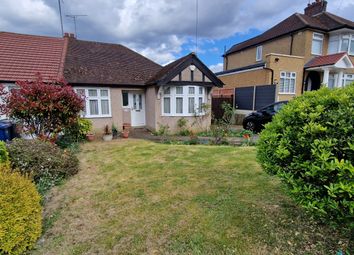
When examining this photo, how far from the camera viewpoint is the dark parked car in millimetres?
11886

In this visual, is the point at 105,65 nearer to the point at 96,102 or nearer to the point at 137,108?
the point at 96,102

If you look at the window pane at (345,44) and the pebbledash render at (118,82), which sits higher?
the window pane at (345,44)

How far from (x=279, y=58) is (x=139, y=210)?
16.0 m

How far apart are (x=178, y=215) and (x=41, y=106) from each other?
6088 millimetres

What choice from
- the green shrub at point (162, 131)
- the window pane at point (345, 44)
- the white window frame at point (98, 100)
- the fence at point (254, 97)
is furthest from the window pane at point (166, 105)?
the window pane at point (345, 44)

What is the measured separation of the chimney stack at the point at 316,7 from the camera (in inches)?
803

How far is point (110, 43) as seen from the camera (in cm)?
1548

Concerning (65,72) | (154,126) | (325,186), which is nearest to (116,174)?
(325,186)

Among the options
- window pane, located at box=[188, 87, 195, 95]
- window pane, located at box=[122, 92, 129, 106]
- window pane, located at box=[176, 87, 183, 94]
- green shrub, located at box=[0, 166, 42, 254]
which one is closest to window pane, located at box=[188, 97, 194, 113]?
window pane, located at box=[188, 87, 195, 95]

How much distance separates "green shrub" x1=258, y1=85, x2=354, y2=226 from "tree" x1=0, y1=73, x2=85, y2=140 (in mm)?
6994

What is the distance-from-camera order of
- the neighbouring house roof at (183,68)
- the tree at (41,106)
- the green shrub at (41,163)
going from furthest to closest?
the neighbouring house roof at (183,68) → the tree at (41,106) → the green shrub at (41,163)

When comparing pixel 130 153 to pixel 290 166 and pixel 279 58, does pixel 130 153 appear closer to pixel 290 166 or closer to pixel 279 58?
pixel 290 166

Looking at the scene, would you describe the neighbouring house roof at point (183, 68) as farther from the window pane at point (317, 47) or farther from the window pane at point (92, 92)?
the window pane at point (317, 47)

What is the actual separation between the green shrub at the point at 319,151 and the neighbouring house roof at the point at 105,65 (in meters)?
10.4
